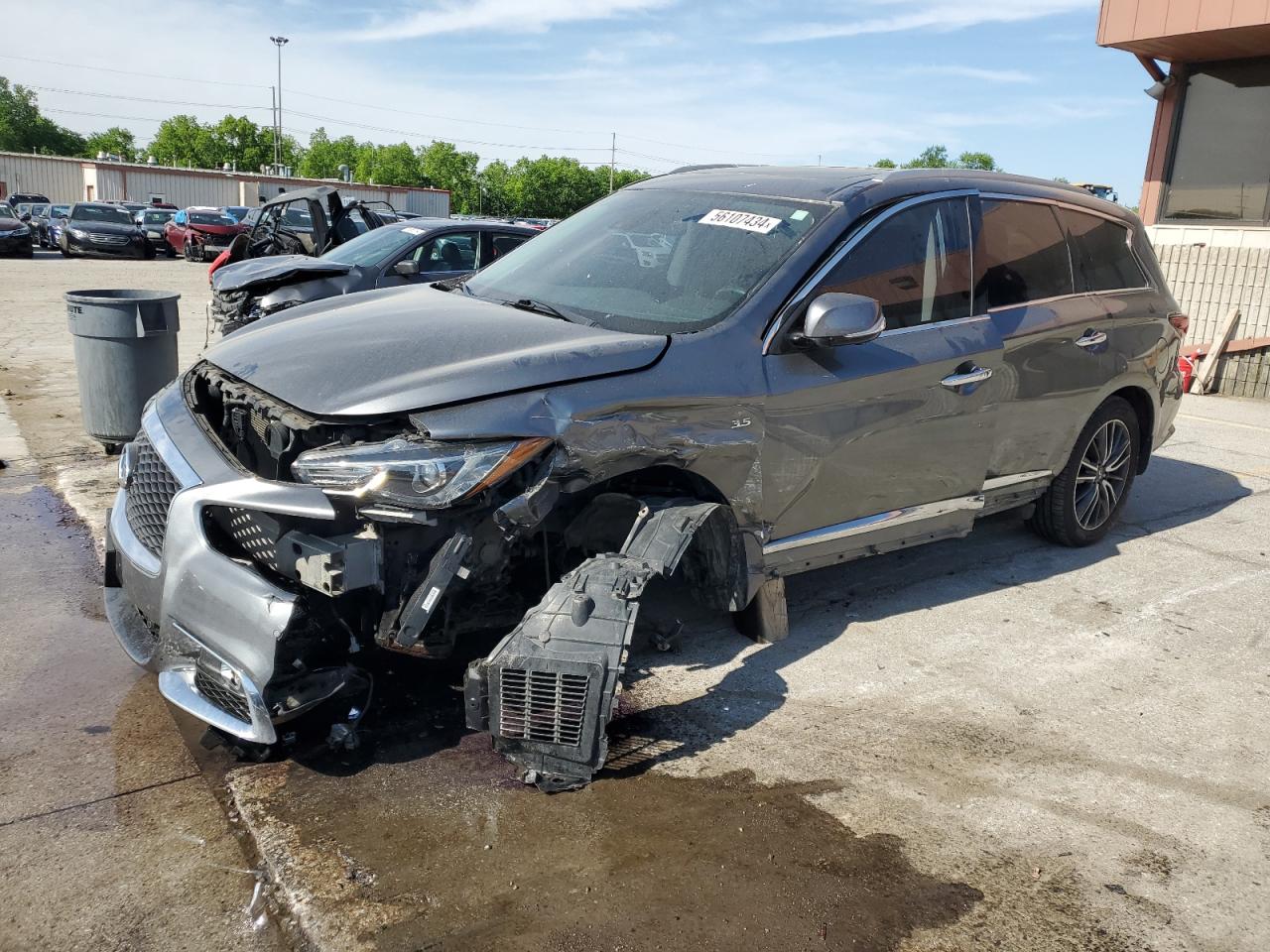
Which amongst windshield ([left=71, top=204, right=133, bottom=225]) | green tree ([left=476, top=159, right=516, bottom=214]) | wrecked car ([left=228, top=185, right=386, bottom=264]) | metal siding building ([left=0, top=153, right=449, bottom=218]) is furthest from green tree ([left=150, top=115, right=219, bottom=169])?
wrecked car ([left=228, top=185, right=386, bottom=264])

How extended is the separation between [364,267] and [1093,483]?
19.8ft

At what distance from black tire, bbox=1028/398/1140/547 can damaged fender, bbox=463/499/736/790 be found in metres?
3.23

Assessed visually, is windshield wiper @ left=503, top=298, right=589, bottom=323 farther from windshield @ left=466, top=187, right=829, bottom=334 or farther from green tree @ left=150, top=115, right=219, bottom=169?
green tree @ left=150, top=115, right=219, bottom=169

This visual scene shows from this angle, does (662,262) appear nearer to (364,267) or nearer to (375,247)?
(364,267)

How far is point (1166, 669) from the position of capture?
4.30 meters

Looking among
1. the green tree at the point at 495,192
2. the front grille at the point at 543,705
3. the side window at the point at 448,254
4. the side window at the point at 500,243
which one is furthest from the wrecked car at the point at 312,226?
the green tree at the point at 495,192

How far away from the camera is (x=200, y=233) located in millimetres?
30172

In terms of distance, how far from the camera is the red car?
98.8ft

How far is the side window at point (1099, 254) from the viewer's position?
205 inches

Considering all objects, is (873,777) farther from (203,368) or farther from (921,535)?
(203,368)

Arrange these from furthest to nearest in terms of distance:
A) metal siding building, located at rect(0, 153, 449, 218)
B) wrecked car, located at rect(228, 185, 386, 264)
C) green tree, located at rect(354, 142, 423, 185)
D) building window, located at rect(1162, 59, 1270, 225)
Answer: green tree, located at rect(354, 142, 423, 185) < metal siding building, located at rect(0, 153, 449, 218) < building window, located at rect(1162, 59, 1270, 225) < wrecked car, located at rect(228, 185, 386, 264)

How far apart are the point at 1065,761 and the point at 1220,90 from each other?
1340 cm

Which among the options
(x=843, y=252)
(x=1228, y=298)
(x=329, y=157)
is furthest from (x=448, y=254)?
(x=329, y=157)

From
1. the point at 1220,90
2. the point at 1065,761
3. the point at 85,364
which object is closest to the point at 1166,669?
the point at 1065,761
